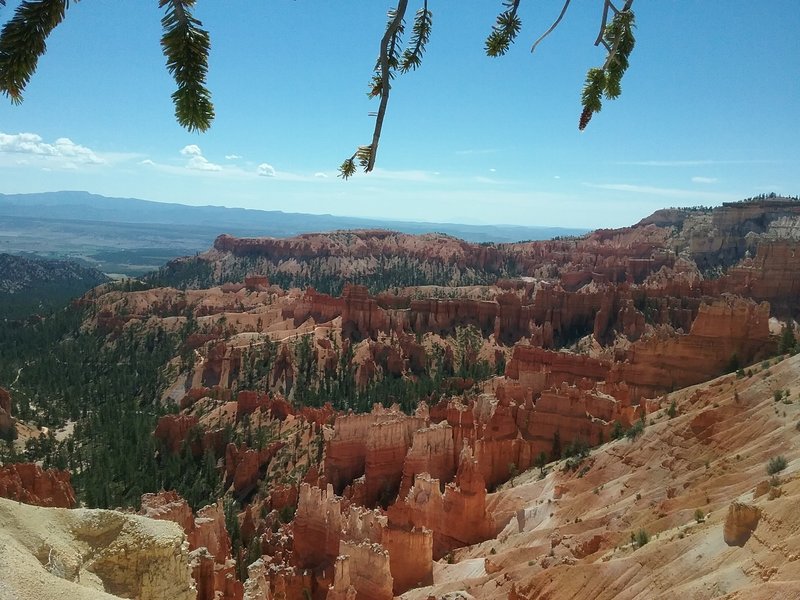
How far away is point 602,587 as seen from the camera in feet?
52.4

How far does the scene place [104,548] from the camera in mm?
9352

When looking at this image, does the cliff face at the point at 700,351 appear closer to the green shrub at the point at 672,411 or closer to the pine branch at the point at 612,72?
the green shrub at the point at 672,411

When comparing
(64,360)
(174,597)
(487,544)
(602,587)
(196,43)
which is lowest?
(64,360)

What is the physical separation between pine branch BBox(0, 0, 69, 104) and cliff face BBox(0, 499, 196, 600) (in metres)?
5.76

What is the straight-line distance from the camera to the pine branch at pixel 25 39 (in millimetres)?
3600

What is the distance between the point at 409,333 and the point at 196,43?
215 ft

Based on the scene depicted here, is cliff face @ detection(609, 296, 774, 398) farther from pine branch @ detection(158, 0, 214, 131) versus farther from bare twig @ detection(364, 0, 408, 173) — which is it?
pine branch @ detection(158, 0, 214, 131)

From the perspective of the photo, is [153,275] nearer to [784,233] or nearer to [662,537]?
[784,233]

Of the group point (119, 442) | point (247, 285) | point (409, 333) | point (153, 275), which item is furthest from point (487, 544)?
point (153, 275)

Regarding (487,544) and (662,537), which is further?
(487,544)

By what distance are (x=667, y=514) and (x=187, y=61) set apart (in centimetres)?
1940

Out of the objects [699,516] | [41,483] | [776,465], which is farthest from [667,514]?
[41,483]

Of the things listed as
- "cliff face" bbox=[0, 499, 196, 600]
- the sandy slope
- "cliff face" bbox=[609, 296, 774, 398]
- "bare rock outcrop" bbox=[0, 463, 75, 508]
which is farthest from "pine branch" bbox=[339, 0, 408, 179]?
"cliff face" bbox=[609, 296, 774, 398]

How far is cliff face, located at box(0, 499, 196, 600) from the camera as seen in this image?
8.19 meters
